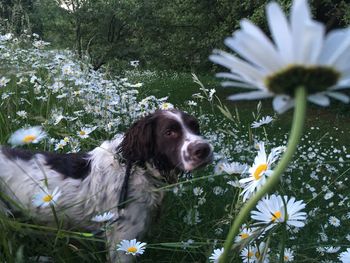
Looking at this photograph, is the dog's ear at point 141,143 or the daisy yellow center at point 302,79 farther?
the dog's ear at point 141,143

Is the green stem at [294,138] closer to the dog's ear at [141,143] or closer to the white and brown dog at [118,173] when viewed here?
the white and brown dog at [118,173]

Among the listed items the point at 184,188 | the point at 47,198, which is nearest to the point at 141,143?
the point at 184,188

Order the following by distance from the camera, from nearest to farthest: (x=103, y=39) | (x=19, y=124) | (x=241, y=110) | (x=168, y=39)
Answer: (x=19, y=124)
(x=241, y=110)
(x=168, y=39)
(x=103, y=39)

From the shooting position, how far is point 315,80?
51cm

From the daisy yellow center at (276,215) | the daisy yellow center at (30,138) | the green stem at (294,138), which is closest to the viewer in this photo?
the green stem at (294,138)

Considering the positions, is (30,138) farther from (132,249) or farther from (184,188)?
(184,188)

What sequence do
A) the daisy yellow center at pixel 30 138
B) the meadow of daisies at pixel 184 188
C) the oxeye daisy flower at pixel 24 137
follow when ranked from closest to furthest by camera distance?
the meadow of daisies at pixel 184 188, the oxeye daisy flower at pixel 24 137, the daisy yellow center at pixel 30 138

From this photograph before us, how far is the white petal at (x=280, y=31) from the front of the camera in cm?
46

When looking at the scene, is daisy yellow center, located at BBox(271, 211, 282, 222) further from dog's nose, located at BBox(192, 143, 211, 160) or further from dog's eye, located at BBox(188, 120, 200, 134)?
dog's eye, located at BBox(188, 120, 200, 134)

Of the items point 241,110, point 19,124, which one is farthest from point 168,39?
point 19,124

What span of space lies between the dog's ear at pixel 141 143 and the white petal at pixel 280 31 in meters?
2.84

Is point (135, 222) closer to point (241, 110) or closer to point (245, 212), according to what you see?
point (245, 212)

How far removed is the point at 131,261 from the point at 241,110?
11.6 metres

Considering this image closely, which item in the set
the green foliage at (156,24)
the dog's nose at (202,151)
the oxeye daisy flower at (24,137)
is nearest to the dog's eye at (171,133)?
the dog's nose at (202,151)
